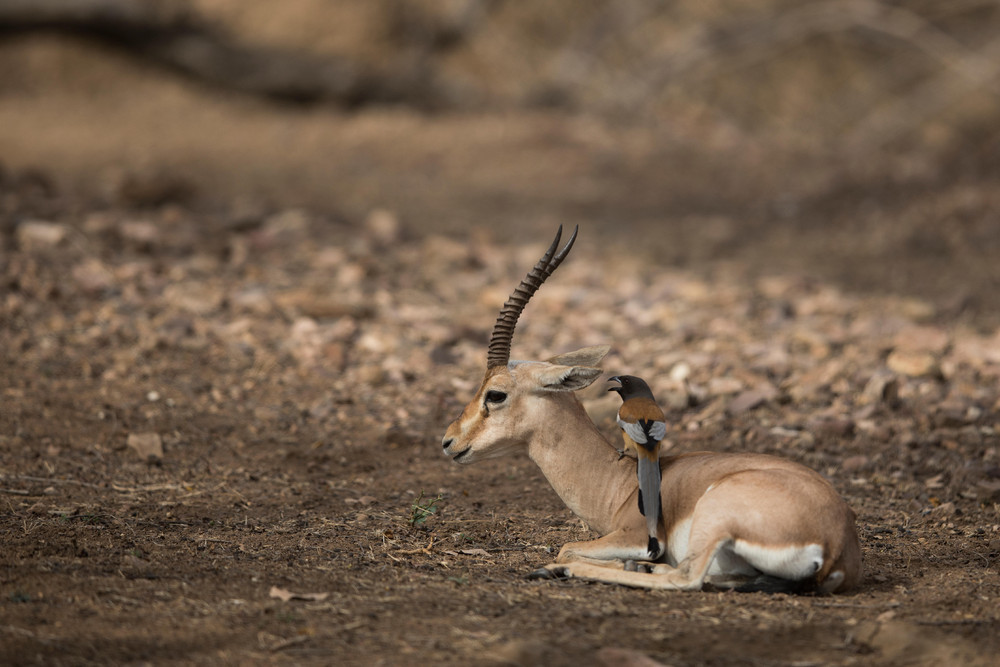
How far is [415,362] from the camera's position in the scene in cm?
812

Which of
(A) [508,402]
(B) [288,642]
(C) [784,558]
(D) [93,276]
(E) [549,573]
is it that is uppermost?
(D) [93,276]

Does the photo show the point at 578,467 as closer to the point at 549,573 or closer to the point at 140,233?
the point at 549,573

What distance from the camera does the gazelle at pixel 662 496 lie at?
175 inches

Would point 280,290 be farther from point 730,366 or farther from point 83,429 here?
point 730,366

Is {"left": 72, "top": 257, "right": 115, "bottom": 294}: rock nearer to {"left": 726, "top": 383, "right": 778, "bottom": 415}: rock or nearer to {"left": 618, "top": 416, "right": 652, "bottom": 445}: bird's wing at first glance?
{"left": 726, "top": 383, "right": 778, "bottom": 415}: rock

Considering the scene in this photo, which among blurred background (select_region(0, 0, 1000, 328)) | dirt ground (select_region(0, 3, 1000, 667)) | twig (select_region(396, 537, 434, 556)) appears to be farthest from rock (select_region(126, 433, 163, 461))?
blurred background (select_region(0, 0, 1000, 328))

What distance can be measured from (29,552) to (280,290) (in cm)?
486

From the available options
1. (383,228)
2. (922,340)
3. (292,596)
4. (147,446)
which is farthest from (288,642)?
(383,228)

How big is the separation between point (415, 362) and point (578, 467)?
3.18m

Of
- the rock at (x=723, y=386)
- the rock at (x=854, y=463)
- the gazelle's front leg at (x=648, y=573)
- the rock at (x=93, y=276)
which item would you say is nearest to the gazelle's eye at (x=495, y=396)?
the gazelle's front leg at (x=648, y=573)

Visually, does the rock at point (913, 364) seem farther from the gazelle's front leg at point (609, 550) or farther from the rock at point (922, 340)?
the gazelle's front leg at point (609, 550)

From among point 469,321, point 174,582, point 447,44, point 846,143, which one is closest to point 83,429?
point 174,582

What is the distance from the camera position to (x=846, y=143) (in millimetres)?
17891

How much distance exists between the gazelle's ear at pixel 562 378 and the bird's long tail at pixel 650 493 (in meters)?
0.43
